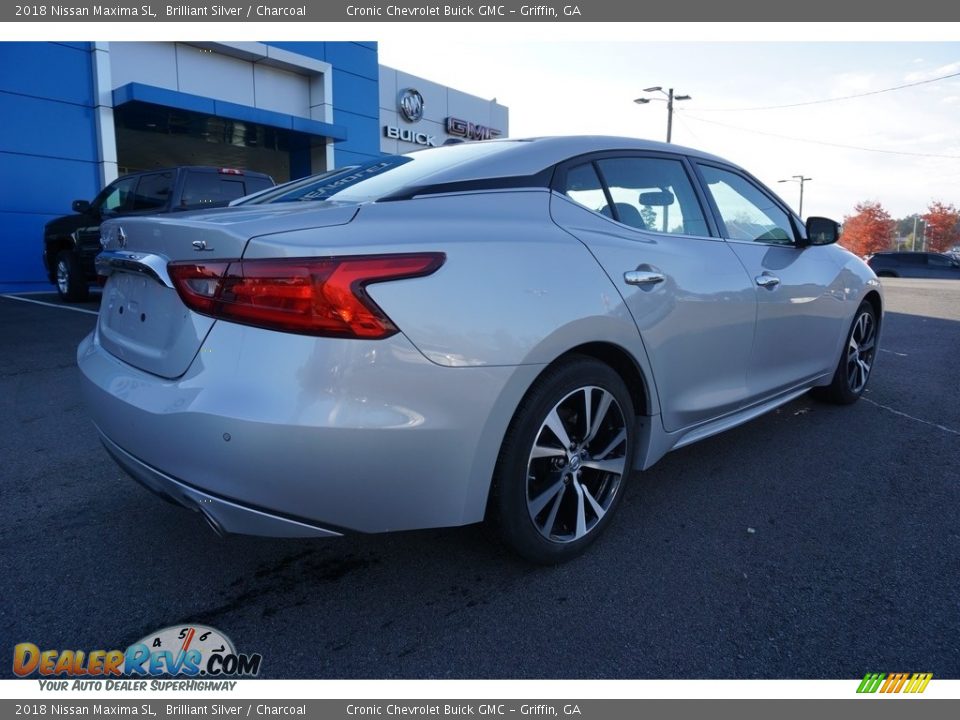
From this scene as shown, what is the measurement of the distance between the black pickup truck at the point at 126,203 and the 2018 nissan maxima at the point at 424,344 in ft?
21.1

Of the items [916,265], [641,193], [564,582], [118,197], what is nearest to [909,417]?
[641,193]

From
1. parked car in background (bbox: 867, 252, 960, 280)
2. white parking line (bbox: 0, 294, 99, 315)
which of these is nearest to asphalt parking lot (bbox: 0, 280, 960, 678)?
white parking line (bbox: 0, 294, 99, 315)

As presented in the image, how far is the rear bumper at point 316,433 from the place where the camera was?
1.83 metres

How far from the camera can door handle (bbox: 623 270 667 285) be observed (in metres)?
2.58

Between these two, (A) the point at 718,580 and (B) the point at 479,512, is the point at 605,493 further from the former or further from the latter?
(B) the point at 479,512

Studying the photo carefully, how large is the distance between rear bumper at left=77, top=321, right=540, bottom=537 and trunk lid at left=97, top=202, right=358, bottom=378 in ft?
0.34

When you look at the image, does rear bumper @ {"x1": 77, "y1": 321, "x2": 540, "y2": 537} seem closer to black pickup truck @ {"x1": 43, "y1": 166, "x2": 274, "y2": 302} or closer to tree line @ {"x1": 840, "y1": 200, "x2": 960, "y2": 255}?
black pickup truck @ {"x1": 43, "y1": 166, "x2": 274, "y2": 302}

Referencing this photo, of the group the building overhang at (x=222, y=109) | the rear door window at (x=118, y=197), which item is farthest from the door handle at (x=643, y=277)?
the building overhang at (x=222, y=109)

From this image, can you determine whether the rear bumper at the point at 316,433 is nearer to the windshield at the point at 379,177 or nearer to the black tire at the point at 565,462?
the black tire at the point at 565,462

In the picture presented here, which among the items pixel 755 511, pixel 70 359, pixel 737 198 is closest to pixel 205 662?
pixel 755 511

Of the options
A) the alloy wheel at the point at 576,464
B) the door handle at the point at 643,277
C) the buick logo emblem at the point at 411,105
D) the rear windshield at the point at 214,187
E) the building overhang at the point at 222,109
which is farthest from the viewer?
the buick logo emblem at the point at 411,105

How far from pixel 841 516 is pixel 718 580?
933 millimetres

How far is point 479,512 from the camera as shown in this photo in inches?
86.1

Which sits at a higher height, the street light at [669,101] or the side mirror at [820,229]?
the street light at [669,101]
